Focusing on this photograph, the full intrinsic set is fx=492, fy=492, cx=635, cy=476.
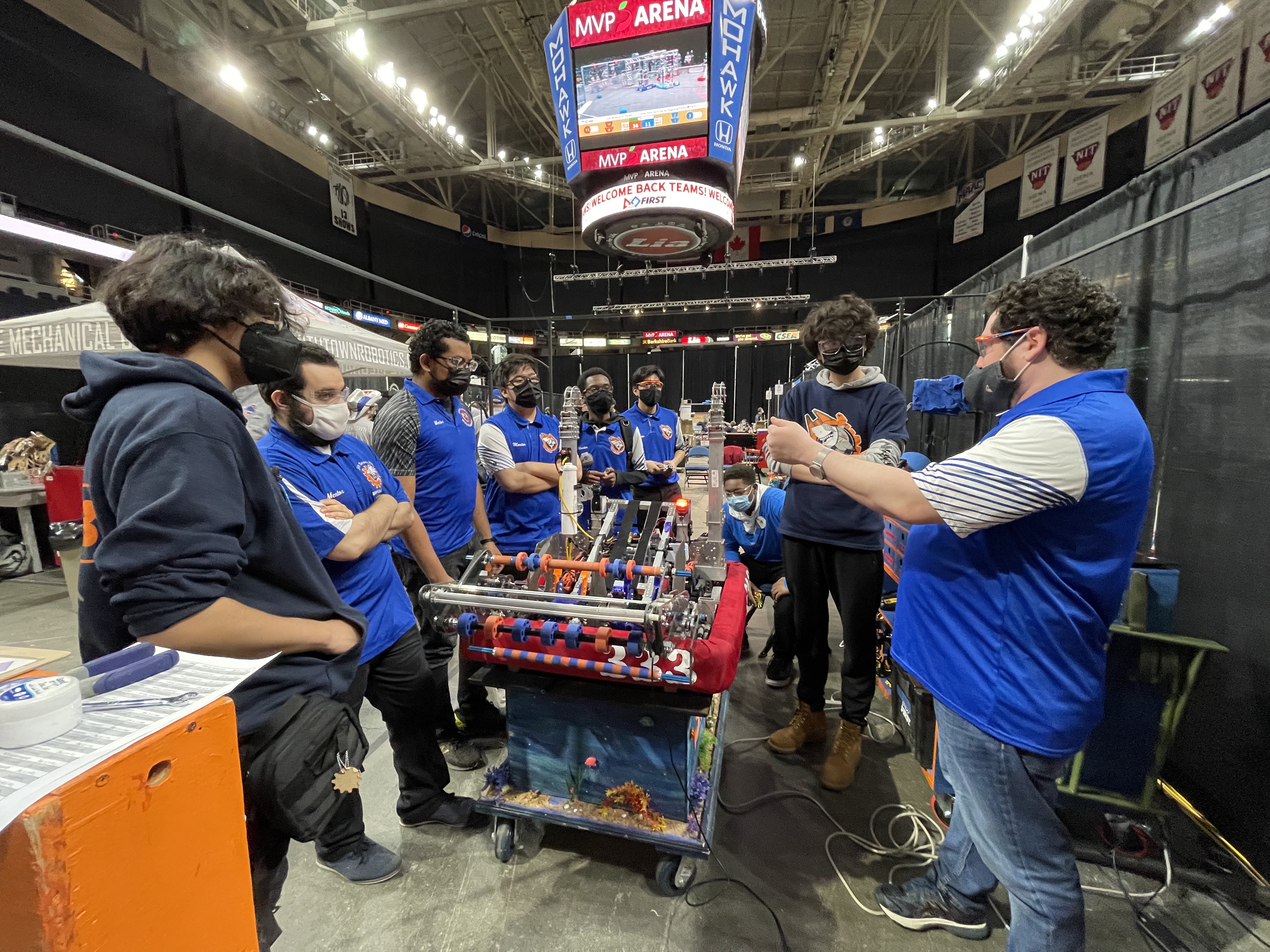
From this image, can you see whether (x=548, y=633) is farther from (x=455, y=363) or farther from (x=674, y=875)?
(x=455, y=363)

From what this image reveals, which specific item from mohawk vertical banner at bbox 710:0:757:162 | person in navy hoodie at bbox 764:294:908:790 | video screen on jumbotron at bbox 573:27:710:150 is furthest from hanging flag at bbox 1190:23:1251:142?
person in navy hoodie at bbox 764:294:908:790

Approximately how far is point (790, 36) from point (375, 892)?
417 inches

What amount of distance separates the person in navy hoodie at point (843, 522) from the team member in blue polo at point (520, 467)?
1.20m

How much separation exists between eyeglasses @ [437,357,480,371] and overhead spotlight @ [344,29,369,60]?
6.67 metres

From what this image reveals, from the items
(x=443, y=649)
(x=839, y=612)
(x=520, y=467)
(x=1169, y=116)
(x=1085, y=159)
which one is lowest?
(x=443, y=649)

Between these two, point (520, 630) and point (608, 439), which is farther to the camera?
point (608, 439)

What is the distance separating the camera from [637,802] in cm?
162

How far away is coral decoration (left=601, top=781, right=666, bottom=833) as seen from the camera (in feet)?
5.26

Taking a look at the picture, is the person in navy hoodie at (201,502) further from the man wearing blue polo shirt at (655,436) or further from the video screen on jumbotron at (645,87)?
the video screen on jumbotron at (645,87)

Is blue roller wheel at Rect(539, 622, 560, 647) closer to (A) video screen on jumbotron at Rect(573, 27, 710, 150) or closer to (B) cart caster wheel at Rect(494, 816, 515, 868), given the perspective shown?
(B) cart caster wheel at Rect(494, 816, 515, 868)

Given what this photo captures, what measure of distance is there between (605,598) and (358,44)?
26.7ft

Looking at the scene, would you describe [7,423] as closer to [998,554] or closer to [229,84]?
[229,84]

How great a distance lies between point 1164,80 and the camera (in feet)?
22.0

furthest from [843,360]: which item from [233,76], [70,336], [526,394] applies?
[233,76]
